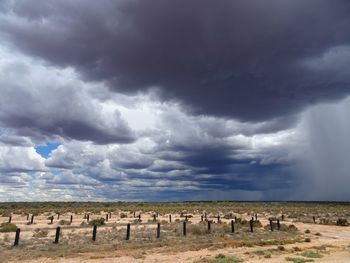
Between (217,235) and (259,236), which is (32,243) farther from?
(259,236)

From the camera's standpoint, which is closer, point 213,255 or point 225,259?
point 225,259

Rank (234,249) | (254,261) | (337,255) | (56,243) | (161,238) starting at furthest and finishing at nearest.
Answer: (161,238)
(56,243)
(234,249)
(337,255)
(254,261)

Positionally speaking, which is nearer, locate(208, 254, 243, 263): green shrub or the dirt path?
locate(208, 254, 243, 263): green shrub

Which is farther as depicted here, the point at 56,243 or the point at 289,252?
the point at 56,243

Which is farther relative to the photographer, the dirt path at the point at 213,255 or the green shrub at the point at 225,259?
the dirt path at the point at 213,255

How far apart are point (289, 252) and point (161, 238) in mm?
11135

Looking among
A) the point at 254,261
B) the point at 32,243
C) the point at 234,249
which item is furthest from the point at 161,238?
the point at 254,261

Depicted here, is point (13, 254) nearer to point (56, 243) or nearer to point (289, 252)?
point (56, 243)

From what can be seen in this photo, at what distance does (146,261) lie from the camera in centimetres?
1998

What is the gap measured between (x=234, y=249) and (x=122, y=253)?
25.0 ft

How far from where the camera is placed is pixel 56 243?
27297mm

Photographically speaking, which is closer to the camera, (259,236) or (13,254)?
(13,254)

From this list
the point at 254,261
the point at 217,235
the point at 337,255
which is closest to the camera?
the point at 254,261

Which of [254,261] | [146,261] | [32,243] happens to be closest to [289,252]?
[254,261]
